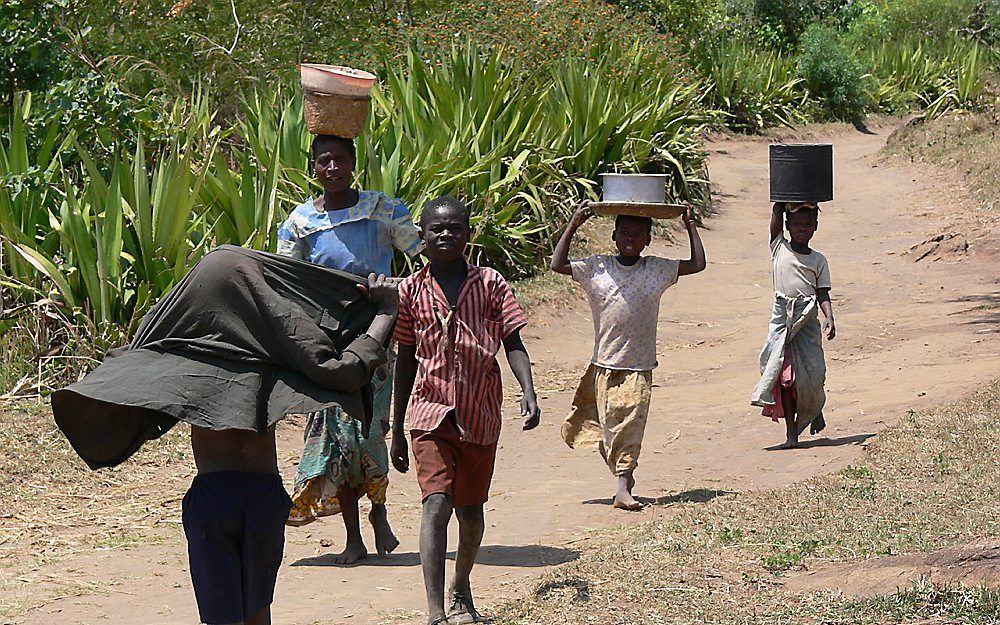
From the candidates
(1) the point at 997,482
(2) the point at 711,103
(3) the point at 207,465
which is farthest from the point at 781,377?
(2) the point at 711,103

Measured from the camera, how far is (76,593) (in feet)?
18.5

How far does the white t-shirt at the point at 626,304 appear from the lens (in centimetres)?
659

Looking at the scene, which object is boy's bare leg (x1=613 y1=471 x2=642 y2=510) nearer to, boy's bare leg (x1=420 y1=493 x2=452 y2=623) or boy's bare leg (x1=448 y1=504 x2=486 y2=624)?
boy's bare leg (x1=448 y1=504 x2=486 y2=624)

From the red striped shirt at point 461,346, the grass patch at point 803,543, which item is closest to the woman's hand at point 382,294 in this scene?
the red striped shirt at point 461,346

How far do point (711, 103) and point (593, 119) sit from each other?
9.66 meters

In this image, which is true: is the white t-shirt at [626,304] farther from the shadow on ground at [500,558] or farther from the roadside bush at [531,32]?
the roadside bush at [531,32]

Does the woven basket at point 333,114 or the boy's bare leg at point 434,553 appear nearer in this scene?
the boy's bare leg at point 434,553

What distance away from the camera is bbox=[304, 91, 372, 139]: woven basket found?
5.39 meters

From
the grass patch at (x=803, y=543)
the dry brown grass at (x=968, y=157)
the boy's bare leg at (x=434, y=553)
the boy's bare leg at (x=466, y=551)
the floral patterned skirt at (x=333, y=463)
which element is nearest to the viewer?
the grass patch at (x=803, y=543)

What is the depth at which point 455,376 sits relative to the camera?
476cm

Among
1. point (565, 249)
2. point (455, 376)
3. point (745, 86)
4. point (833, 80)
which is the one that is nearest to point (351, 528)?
point (455, 376)

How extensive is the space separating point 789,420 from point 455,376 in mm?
3622

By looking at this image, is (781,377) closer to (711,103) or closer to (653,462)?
(653,462)

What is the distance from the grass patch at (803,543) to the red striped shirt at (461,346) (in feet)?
2.39
